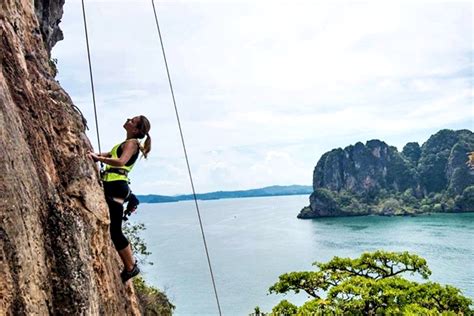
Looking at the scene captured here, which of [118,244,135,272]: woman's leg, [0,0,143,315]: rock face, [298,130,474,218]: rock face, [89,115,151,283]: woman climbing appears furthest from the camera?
[298,130,474,218]: rock face

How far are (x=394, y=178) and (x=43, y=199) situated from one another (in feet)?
455

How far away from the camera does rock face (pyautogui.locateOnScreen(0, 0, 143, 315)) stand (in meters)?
2.51

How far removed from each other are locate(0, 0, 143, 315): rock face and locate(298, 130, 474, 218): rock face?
11267 centimetres

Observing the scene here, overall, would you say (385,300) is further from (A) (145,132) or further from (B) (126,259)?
(A) (145,132)

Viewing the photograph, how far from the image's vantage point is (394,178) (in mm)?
133000

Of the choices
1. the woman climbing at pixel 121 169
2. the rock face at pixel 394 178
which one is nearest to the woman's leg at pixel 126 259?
the woman climbing at pixel 121 169

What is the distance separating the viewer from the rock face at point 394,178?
11262 centimetres

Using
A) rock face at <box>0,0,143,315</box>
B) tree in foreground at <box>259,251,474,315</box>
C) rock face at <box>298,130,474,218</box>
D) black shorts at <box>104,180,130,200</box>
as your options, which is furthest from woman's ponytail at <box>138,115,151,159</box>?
rock face at <box>298,130,474,218</box>

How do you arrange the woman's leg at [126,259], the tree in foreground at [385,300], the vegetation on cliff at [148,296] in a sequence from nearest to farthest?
the woman's leg at [126,259] → the tree in foreground at [385,300] → the vegetation on cliff at [148,296]

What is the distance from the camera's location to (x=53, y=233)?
2867 mm

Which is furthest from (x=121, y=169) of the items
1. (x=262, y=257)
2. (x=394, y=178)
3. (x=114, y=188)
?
(x=394, y=178)

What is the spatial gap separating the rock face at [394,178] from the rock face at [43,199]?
112673 mm

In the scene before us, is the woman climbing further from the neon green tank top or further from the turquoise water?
the turquoise water

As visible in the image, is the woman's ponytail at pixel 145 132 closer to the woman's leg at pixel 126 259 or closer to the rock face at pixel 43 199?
the rock face at pixel 43 199
